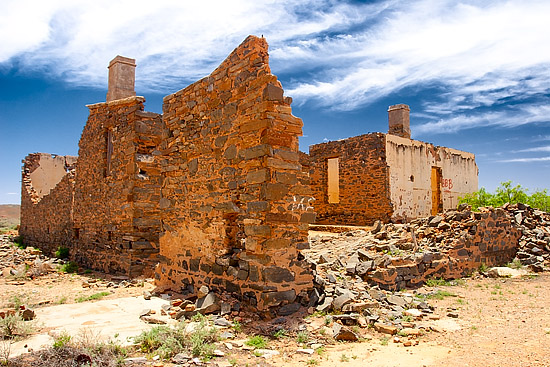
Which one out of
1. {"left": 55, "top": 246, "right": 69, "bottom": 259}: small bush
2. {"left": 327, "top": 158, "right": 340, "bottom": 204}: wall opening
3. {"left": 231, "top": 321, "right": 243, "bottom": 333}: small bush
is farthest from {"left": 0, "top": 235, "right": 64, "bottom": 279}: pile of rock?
{"left": 327, "top": 158, "right": 340, "bottom": 204}: wall opening

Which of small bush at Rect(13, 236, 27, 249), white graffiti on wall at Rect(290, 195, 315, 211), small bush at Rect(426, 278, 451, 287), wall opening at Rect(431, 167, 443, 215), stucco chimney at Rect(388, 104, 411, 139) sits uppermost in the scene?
stucco chimney at Rect(388, 104, 411, 139)

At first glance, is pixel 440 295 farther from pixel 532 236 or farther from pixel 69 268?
pixel 69 268

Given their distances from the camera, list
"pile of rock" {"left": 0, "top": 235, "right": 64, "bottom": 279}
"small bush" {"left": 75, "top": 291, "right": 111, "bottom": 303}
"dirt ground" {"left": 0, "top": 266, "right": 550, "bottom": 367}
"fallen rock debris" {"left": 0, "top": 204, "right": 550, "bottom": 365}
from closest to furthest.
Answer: "dirt ground" {"left": 0, "top": 266, "right": 550, "bottom": 367}
"fallen rock debris" {"left": 0, "top": 204, "right": 550, "bottom": 365}
"small bush" {"left": 75, "top": 291, "right": 111, "bottom": 303}
"pile of rock" {"left": 0, "top": 235, "right": 64, "bottom": 279}

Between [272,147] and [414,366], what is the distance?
3319 mm

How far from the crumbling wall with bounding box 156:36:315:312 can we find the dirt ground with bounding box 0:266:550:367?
77cm

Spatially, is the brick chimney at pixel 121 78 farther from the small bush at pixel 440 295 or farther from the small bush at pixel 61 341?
the small bush at pixel 440 295

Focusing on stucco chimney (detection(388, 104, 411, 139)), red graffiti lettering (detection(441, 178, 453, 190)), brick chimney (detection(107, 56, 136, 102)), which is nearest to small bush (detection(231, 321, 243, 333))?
brick chimney (detection(107, 56, 136, 102))

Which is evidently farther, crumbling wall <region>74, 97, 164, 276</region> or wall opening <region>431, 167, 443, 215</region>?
wall opening <region>431, 167, 443, 215</region>

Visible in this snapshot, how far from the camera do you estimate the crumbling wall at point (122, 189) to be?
1105 cm

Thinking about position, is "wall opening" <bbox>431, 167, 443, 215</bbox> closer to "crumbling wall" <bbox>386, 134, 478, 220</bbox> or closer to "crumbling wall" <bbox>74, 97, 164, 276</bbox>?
"crumbling wall" <bbox>386, 134, 478, 220</bbox>

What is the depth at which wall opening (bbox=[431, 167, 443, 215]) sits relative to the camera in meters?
19.0

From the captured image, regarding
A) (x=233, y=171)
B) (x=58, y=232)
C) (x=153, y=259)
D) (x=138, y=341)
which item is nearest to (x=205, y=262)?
(x=233, y=171)

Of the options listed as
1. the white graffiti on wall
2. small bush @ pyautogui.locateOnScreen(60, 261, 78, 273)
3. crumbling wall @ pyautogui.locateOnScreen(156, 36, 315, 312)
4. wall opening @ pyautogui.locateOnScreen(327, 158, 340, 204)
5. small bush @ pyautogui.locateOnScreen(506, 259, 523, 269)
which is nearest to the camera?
crumbling wall @ pyautogui.locateOnScreen(156, 36, 315, 312)

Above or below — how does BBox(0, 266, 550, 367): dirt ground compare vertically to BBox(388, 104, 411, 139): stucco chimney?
below
